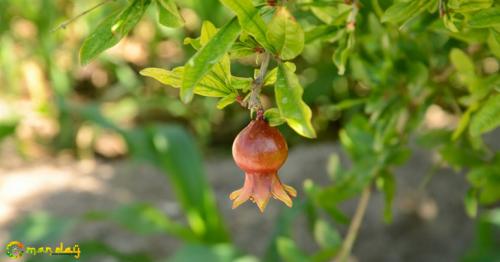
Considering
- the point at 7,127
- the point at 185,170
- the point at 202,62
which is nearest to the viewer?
the point at 202,62

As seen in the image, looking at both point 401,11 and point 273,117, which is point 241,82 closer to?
point 273,117

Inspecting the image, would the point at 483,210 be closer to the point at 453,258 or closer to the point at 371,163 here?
the point at 453,258

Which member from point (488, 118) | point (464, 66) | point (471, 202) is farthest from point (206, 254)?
point (488, 118)

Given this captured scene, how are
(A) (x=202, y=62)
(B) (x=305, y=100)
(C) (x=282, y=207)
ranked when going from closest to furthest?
(A) (x=202, y=62) < (C) (x=282, y=207) < (B) (x=305, y=100)

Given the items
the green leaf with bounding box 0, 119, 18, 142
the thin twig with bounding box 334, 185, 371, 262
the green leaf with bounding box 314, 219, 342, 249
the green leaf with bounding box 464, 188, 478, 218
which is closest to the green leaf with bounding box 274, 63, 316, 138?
the green leaf with bounding box 464, 188, 478, 218

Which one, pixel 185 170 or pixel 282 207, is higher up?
pixel 185 170

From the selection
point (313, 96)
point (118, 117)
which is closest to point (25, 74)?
point (118, 117)

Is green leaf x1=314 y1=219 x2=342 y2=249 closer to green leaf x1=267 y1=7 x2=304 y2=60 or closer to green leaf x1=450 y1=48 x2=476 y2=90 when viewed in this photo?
green leaf x1=450 y1=48 x2=476 y2=90
